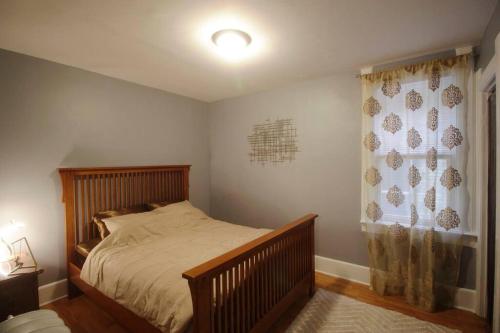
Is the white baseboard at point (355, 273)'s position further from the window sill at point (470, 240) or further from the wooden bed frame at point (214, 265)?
the wooden bed frame at point (214, 265)

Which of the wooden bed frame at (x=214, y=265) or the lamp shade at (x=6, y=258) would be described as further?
the lamp shade at (x=6, y=258)

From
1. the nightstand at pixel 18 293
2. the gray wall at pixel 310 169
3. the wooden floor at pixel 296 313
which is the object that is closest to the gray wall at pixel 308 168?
the gray wall at pixel 310 169

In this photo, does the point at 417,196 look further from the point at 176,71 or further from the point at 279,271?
the point at 176,71

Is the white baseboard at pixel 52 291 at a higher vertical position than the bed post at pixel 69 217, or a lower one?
lower

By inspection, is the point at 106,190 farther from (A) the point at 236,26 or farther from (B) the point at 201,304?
(A) the point at 236,26

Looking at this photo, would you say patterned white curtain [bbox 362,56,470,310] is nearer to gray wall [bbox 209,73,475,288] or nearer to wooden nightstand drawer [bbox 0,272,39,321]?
gray wall [bbox 209,73,475,288]

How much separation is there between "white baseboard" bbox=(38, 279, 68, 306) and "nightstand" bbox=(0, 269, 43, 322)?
0.65 metres

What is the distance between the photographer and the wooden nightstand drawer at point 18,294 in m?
1.72

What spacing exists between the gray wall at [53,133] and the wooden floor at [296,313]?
0.39m

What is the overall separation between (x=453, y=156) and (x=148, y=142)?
10.9 feet

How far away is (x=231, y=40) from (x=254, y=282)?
1.84m

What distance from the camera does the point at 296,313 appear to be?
2188mm

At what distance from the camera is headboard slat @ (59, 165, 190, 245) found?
247 centimetres

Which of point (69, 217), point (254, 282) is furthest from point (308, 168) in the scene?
point (69, 217)
